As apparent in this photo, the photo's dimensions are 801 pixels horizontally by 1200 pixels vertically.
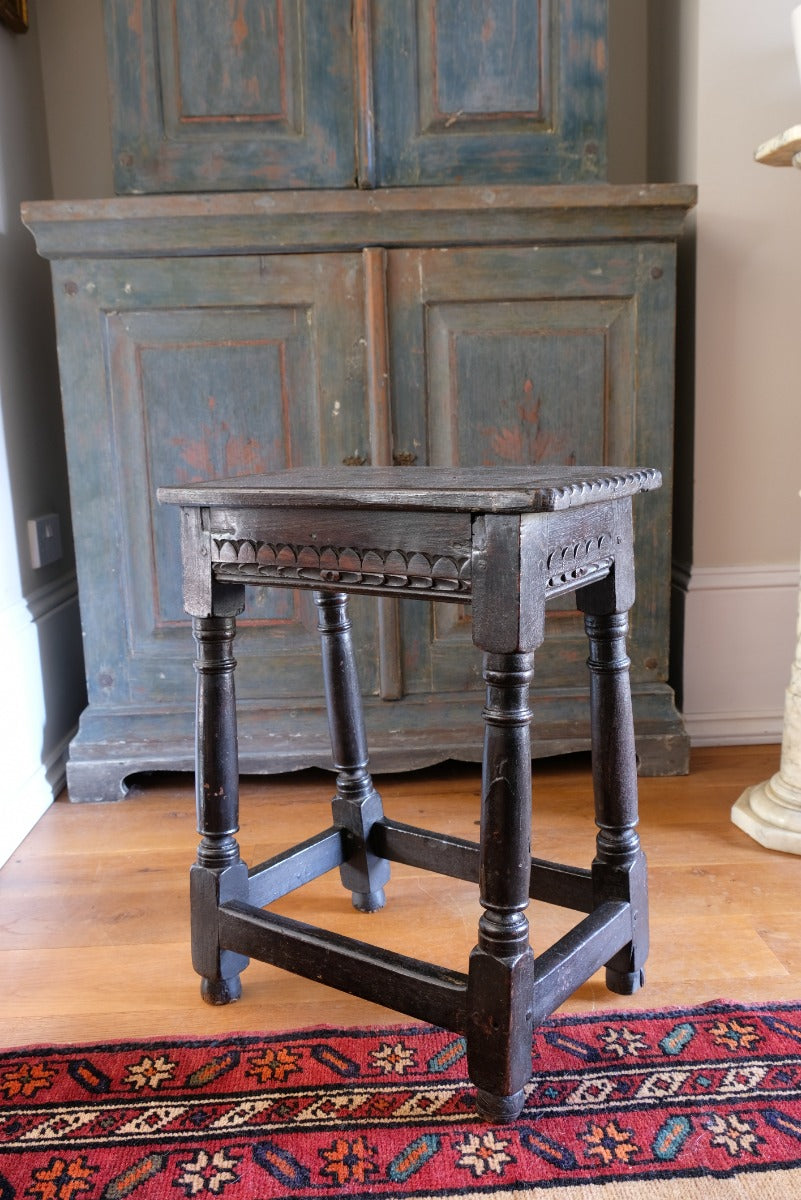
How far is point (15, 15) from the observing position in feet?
7.10

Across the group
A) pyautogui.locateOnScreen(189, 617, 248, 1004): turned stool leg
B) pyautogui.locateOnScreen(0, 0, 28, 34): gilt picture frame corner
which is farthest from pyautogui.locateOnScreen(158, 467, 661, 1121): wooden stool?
pyautogui.locateOnScreen(0, 0, 28, 34): gilt picture frame corner

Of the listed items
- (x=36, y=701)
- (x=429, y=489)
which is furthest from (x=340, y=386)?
(x=429, y=489)

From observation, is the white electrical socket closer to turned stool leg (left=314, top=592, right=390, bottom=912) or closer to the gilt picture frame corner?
turned stool leg (left=314, top=592, right=390, bottom=912)

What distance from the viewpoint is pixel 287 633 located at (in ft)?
6.55

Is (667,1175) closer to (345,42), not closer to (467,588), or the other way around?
(467,588)

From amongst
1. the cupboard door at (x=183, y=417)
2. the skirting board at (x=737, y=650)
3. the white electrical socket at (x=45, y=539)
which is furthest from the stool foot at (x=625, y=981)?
the white electrical socket at (x=45, y=539)

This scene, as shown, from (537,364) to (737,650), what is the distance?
76cm

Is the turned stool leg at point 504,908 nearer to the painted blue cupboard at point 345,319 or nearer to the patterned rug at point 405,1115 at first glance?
the patterned rug at point 405,1115

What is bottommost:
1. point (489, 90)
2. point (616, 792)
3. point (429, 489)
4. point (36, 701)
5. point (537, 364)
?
point (36, 701)

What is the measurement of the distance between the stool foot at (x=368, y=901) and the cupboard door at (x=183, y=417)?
0.57 metres

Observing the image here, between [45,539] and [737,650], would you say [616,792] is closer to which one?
[737,650]

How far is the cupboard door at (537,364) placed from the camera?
1886 millimetres

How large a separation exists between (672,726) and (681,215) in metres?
0.96

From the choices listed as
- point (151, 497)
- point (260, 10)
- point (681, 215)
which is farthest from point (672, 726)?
point (260, 10)
